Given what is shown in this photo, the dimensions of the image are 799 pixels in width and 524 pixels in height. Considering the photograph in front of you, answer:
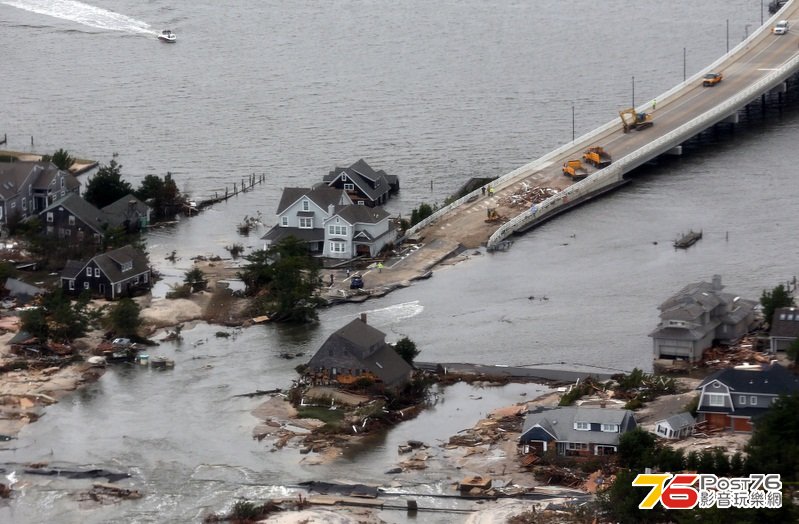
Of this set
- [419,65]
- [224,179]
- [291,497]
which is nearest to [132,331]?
[291,497]

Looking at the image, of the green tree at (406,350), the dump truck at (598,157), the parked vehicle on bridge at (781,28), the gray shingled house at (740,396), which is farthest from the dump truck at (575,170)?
the gray shingled house at (740,396)

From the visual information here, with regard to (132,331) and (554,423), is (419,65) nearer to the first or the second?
(132,331)

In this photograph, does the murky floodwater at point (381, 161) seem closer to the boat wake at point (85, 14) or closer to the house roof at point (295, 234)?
the boat wake at point (85, 14)

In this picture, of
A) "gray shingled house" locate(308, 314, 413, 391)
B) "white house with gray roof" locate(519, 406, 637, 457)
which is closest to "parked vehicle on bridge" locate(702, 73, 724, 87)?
"gray shingled house" locate(308, 314, 413, 391)

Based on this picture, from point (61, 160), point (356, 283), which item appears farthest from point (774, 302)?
point (61, 160)

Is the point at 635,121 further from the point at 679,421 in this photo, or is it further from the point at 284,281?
the point at 679,421

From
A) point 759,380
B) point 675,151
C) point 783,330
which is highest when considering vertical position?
point 675,151

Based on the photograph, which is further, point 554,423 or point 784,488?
point 554,423
